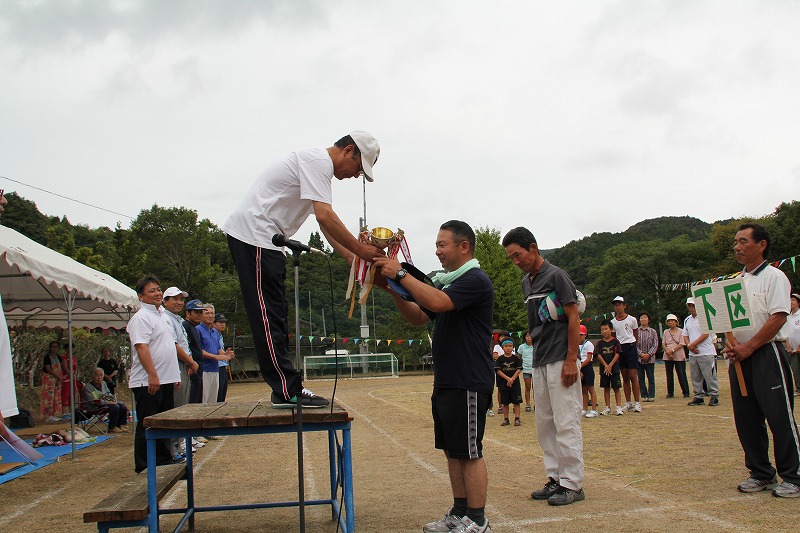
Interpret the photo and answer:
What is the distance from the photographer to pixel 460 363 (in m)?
4.22

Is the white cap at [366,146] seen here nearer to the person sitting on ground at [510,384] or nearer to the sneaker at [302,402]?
the sneaker at [302,402]

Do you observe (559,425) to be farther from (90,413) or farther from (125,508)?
(90,413)

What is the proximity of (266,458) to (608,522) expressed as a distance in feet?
17.5

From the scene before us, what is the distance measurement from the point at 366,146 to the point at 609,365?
32.2ft

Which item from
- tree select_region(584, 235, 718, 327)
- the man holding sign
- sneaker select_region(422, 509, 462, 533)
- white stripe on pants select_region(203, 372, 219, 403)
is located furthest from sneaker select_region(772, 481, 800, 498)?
tree select_region(584, 235, 718, 327)

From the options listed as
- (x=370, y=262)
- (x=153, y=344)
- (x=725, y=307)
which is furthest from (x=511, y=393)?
(x=370, y=262)

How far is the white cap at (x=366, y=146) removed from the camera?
4332mm

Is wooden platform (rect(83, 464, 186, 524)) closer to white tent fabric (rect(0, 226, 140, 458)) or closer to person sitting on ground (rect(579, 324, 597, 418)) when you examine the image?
white tent fabric (rect(0, 226, 140, 458))

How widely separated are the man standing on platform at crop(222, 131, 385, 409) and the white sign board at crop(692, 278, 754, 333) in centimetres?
305

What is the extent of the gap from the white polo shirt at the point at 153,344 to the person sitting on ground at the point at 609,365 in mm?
8339

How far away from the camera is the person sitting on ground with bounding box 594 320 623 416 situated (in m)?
12.6

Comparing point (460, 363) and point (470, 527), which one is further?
point (460, 363)

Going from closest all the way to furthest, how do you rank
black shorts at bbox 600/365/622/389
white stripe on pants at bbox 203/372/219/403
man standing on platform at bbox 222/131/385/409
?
man standing on platform at bbox 222/131/385/409 → white stripe on pants at bbox 203/372/219/403 → black shorts at bbox 600/365/622/389

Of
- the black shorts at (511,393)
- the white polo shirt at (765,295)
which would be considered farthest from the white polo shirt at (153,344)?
the black shorts at (511,393)
